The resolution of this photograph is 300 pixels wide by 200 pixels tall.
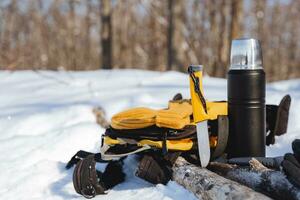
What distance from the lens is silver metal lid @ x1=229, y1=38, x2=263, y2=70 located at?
235cm

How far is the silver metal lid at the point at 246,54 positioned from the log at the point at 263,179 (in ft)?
1.74

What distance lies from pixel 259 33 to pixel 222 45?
16.3 meters

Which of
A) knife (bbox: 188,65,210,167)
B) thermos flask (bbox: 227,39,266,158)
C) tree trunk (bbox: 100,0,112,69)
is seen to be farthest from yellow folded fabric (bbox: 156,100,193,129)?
tree trunk (bbox: 100,0,112,69)

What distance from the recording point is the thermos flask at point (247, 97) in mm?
2361

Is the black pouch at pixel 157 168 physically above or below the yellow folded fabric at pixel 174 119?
below

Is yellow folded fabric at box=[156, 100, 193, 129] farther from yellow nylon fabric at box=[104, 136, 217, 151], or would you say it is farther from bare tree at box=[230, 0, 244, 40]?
bare tree at box=[230, 0, 244, 40]

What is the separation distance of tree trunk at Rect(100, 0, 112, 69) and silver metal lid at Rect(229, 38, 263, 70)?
31.5 feet

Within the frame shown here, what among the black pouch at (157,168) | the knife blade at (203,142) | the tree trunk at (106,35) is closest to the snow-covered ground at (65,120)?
the black pouch at (157,168)

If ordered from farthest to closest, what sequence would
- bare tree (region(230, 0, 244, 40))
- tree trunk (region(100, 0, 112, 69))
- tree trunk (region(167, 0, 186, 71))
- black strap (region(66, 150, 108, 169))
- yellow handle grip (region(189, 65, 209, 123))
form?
tree trunk (region(100, 0, 112, 69))
tree trunk (region(167, 0, 186, 71))
bare tree (region(230, 0, 244, 40))
black strap (region(66, 150, 108, 169))
yellow handle grip (region(189, 65, 209, 123))

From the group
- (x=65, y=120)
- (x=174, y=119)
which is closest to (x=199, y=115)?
(x=174, y=119)

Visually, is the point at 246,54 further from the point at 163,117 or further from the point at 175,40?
the point at 175,40

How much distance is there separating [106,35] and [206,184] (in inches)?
409

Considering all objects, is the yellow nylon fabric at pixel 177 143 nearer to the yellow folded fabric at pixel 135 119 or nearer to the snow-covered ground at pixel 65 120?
the yellow folded fabric at pixel 135 119

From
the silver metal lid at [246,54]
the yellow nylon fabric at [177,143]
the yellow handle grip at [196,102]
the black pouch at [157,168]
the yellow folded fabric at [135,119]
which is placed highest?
the silver metal lid at [246,54]
